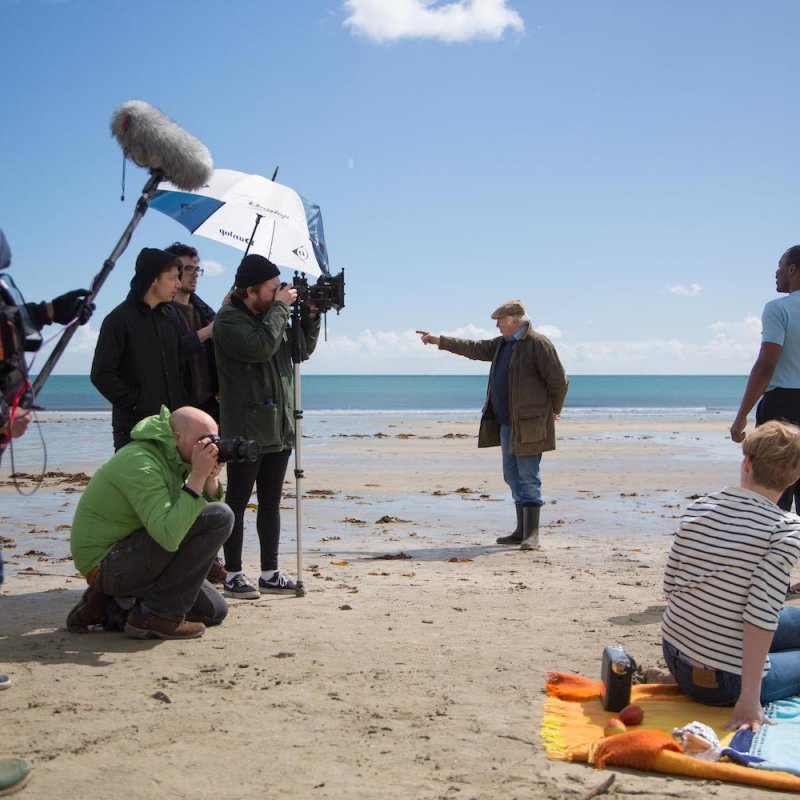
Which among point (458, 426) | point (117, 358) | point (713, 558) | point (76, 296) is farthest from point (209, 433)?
point (458, 426)

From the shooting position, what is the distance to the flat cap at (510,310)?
781 cm

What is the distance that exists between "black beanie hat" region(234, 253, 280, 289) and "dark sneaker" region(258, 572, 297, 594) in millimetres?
1811

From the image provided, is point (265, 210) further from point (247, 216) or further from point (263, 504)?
point (263, 504)

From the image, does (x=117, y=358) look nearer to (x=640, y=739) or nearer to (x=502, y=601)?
(x=502, y=601)

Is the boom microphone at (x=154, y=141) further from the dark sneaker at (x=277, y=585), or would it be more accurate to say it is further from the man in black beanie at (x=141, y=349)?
the dark sneaker at (x=277, y=585)

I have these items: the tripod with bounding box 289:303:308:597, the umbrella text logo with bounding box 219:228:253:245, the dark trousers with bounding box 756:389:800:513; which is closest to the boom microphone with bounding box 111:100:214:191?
the tripod with bounding box 289:303:308:597

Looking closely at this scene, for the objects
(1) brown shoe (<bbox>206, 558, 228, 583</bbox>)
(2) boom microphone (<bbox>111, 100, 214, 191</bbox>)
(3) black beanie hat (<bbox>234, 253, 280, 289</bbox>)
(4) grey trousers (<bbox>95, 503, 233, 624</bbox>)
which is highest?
(2) boom microphone (<bbox>111, 100, 214, 191</bbox>)

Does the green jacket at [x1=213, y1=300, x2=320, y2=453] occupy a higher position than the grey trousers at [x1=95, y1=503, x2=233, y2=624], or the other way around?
the green jacket at [x1=213, y1=300, x2=320, y2=453]

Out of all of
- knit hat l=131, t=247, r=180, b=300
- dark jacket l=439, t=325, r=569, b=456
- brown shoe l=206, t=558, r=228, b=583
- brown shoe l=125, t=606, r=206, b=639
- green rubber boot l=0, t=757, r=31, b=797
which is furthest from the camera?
dark jacket l=439, t=325, r=569, b=456

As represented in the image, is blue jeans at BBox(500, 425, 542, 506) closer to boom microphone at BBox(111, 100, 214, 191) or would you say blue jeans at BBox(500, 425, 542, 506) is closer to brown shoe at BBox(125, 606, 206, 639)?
brown shoe at BBox(125, 606, 206, 639)

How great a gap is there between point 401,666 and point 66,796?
5.62 ft

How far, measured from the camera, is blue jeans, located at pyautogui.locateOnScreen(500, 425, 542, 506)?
301 inches

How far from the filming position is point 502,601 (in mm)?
5516

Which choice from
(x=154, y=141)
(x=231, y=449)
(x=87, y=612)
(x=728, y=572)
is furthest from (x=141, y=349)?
(x=728, y=572)
